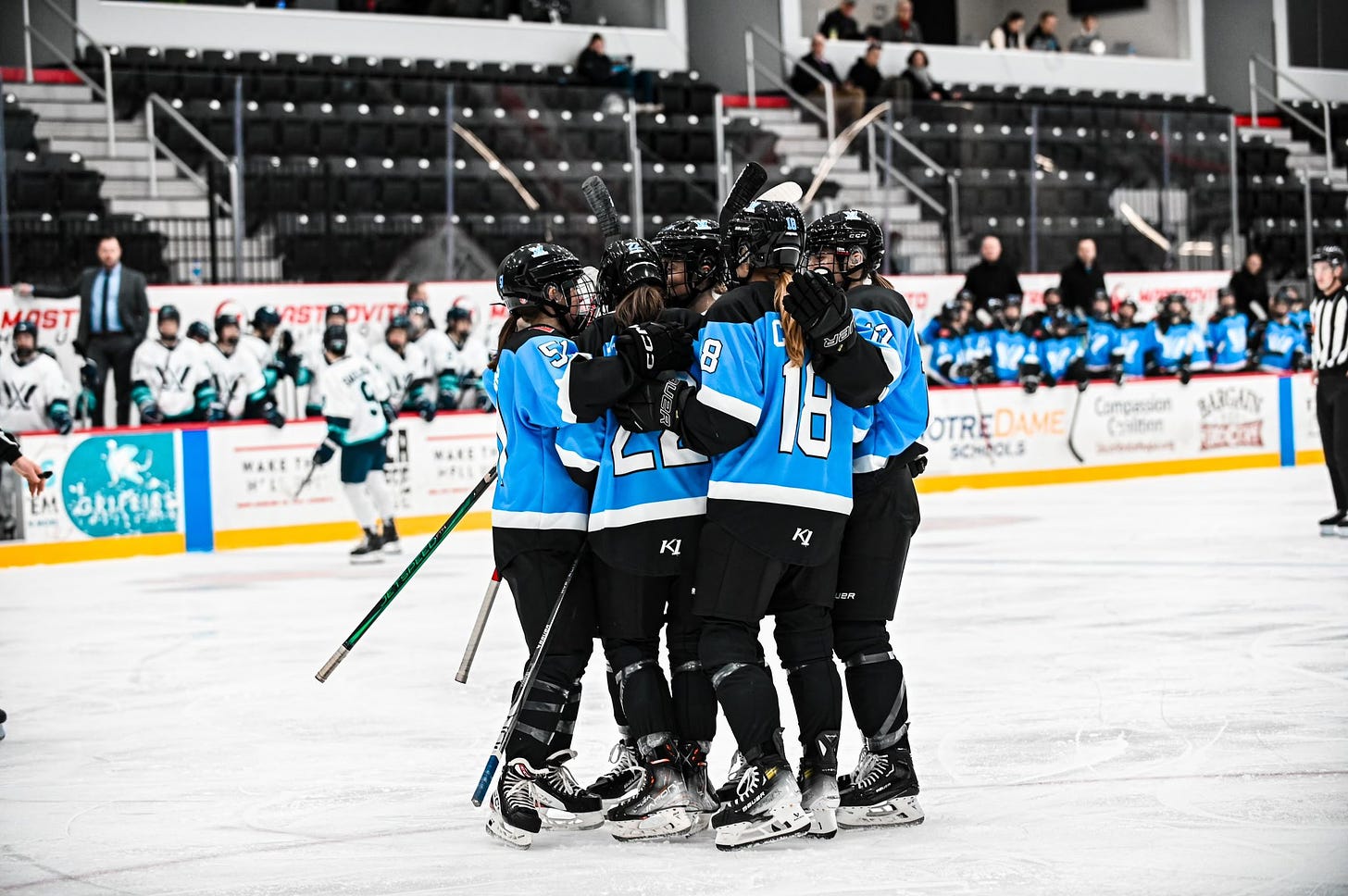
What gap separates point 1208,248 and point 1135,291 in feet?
3.31

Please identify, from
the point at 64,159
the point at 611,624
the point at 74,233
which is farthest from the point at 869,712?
the point at 64,159

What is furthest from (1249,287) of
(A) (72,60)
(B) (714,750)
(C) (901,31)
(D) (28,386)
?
(B) (714,750)

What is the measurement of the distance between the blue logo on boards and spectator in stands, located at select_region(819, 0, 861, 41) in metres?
12.7

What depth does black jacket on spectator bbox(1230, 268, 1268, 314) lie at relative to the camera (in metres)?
18.0

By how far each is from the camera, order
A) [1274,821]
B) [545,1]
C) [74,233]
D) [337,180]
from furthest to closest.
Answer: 1. [545,1]
2. [337,180]
3. [74,233]
4. [1274,821]

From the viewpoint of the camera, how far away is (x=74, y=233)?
45.1ft

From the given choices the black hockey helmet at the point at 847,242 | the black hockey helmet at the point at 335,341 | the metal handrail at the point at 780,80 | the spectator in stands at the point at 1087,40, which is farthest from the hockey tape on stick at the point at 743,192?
the spectator in stands at the point at 1087,40

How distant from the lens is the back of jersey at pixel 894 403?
4.19 m

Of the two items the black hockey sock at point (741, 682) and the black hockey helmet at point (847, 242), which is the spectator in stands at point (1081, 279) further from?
the black hockey sock at point (741, 682)

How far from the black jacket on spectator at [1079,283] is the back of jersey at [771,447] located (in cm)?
1341

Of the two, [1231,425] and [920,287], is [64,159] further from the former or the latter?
[1231,425]

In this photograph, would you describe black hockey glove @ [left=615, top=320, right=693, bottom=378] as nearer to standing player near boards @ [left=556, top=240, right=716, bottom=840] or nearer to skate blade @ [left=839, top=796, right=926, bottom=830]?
standing player near boards @ [left=556, top=240, right=716, bottom=840]

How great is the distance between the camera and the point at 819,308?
3812 millimetres

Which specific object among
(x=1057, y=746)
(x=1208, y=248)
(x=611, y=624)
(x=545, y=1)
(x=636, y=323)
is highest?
(x=545, y=1)
